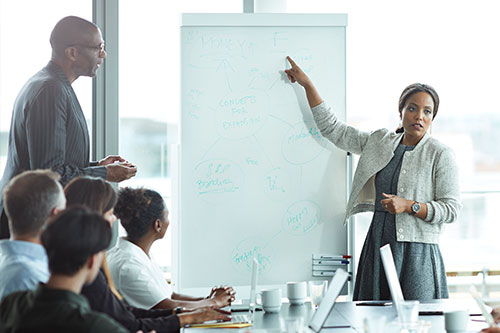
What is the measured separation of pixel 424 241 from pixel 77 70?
1.77 metres

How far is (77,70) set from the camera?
2.67m

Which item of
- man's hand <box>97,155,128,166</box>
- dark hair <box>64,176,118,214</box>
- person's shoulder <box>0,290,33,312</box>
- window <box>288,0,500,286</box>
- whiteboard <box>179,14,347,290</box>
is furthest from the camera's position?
window <box>288,0,500,286</box>

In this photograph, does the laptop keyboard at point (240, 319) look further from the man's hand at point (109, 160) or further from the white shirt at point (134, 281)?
the man's hand at point (109, 160)

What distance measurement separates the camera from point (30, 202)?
5.75 feet

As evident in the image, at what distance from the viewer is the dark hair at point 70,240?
1.38m

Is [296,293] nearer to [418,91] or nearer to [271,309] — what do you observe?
[271,309]

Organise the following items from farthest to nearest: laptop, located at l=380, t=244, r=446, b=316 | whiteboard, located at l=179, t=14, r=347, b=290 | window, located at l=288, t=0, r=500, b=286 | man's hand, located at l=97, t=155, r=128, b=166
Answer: window, located at l=288, t=0, r=500, b=286
whiteboard, located at l=179, t=14, r=347, b=290
man's hand, located at l=97, t=155, r=128, b=166
laptop, located at l=380, t=244, r=446, b=316

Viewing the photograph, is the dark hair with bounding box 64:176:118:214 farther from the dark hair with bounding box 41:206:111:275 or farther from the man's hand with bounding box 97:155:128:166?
the man's hand with bounding box 97:155:128:166

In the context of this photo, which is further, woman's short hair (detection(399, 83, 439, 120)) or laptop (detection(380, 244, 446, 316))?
woman's short hair (detection(399, 83, 439, 120))

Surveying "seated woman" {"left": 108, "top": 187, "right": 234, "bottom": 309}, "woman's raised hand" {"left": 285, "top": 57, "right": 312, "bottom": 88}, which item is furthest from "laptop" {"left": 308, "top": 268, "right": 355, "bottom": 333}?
"woman's raised hand" {"left": 285, "top": 57, "right": 312, "bottom": 88}

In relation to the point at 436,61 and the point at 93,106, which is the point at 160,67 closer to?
the point at 93,106

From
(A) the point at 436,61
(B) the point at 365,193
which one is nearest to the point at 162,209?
(B) the point at 365,193

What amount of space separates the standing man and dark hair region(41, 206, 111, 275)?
3.62 ft

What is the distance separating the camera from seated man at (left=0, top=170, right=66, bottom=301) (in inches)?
68.0
